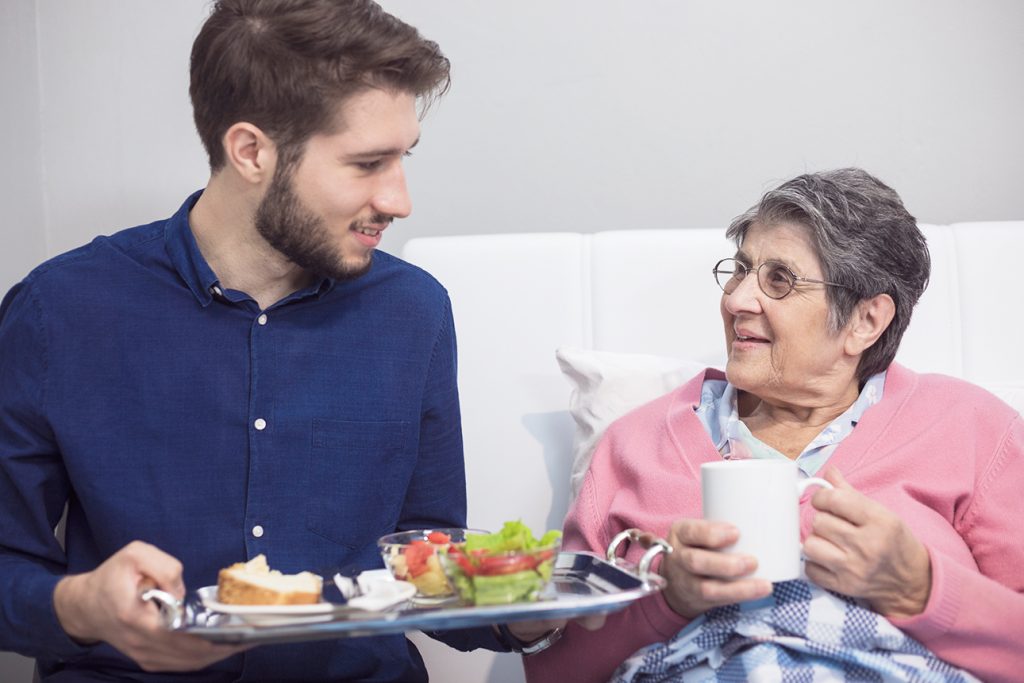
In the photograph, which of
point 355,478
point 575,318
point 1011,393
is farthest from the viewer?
point 575,318

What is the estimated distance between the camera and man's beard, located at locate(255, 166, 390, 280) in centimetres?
146

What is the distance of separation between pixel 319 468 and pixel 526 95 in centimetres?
107

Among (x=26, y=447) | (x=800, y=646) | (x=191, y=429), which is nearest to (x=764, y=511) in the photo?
(x=800, y=646)

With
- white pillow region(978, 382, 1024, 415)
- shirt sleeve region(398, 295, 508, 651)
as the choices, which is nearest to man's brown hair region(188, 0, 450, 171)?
shirt sleeve region(398, 295, 508, 651)

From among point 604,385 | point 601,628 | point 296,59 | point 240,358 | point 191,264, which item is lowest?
point 601,628

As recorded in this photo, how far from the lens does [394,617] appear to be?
3.48 ft

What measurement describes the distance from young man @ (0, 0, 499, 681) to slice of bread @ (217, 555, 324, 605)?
290 millimetres

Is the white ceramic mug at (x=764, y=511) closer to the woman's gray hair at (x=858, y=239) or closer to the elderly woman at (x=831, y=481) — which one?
the elderly woman at (x=831, y=481)

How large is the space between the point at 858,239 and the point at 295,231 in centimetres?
78

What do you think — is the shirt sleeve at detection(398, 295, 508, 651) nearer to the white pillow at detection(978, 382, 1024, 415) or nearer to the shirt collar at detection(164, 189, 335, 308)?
the shirt collar at detection(164, 189, 335, 308)

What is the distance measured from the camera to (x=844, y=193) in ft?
5.17

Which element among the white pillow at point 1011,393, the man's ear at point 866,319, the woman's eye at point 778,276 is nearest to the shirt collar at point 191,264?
the woman's eye at point 778,276

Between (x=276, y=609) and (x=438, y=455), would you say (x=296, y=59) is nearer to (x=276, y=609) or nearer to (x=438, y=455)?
(x=438, y=455)

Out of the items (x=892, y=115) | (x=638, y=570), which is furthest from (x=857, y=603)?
(x=892, y=115)
